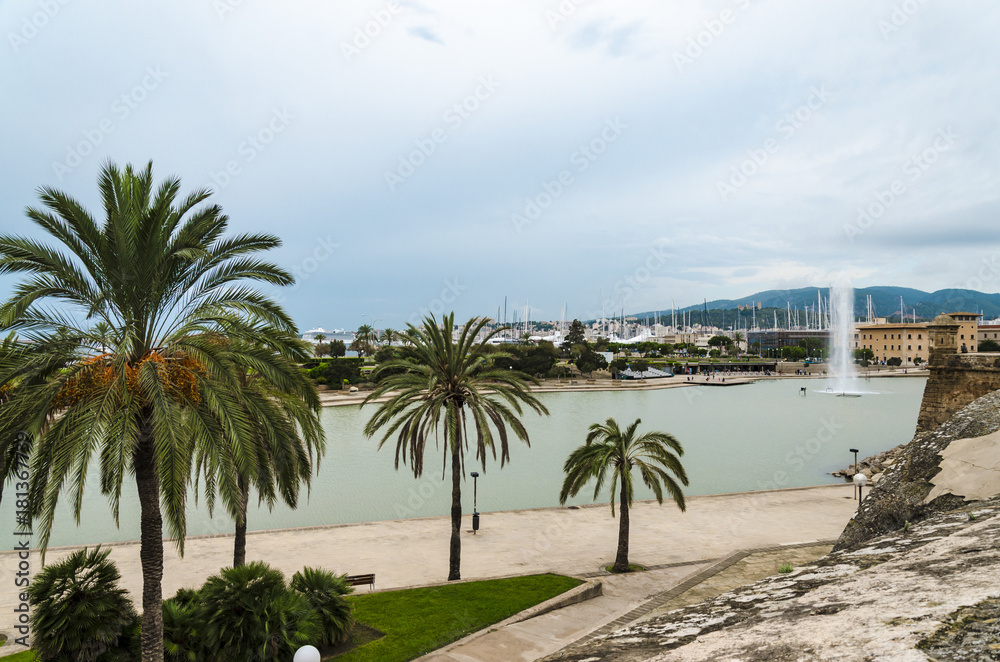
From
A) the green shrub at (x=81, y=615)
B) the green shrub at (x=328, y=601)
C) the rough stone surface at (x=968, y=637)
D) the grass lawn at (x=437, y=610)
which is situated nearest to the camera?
the rough stone surface at (x=968, y=637)

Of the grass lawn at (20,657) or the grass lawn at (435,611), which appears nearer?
the grass lawn at (20,657)

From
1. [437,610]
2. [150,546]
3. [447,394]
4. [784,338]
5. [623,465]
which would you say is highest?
[784,338]

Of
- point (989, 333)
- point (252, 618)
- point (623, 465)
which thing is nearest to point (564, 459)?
point (623, 465)

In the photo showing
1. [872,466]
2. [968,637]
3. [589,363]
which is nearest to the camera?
[968,637]

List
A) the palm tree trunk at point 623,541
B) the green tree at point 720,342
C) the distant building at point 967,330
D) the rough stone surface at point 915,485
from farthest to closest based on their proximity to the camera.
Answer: the green tree at point 720,342 → the distant building at point 967,330 → the palm tree trunk at point 623,541 → the rough stone surface at point 915,485

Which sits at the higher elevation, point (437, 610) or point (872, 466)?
point (437, 610)

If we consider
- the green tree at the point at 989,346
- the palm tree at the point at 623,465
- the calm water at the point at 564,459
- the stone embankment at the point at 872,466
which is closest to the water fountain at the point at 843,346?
the calm water at the point at 564,459

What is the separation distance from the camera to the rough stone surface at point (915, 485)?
575 centimetres

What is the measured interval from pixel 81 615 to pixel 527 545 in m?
12.4

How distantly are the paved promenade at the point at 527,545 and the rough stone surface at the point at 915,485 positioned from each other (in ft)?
23.7

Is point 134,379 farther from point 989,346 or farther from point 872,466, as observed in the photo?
point 989,346

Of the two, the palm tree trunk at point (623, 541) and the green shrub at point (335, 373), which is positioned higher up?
the green shrub at point (335, 373)

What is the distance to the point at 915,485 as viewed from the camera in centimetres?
601

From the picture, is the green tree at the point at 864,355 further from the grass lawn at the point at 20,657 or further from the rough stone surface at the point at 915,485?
the grass lawn at the point at 20,657
